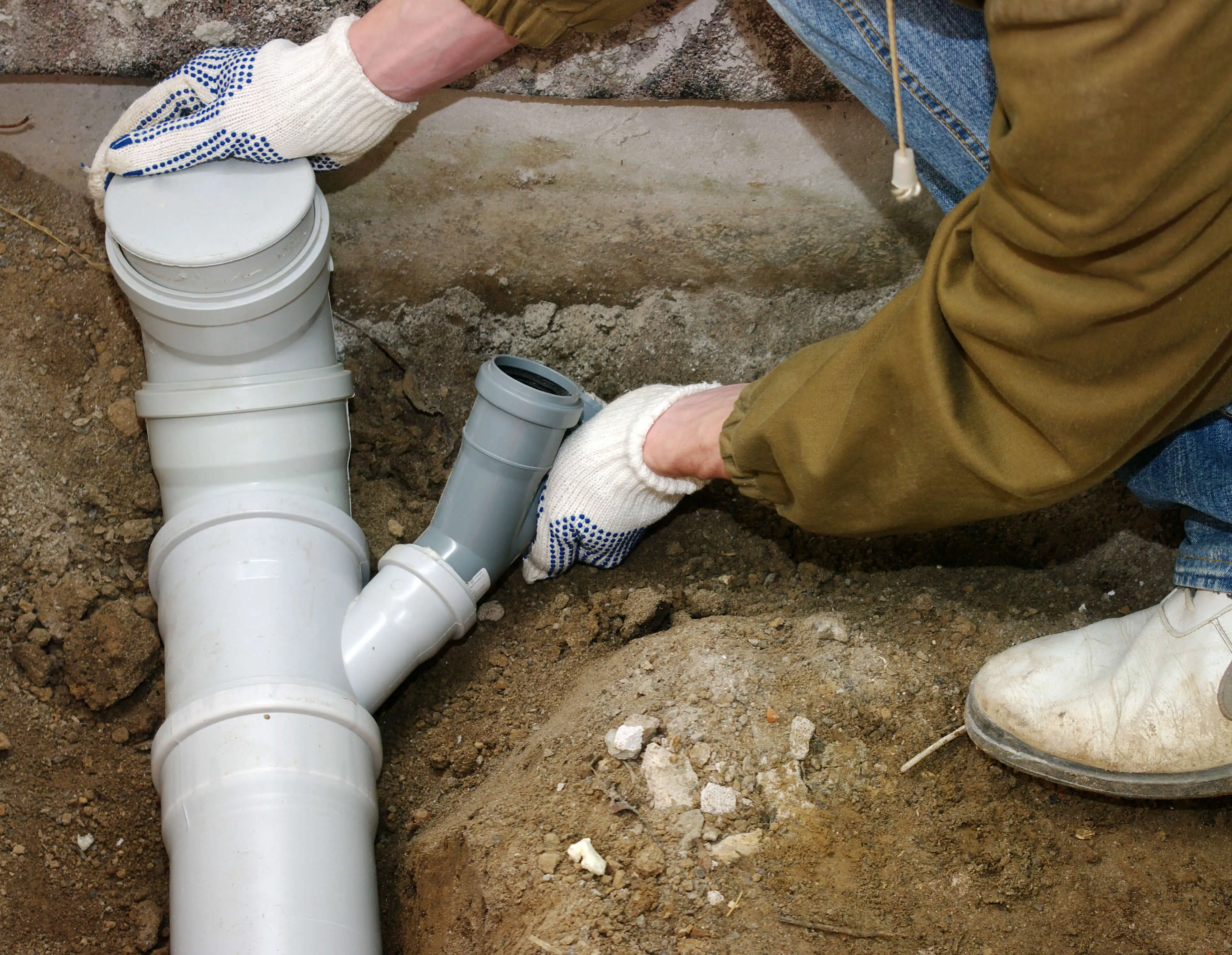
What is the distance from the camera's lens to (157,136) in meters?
1.27

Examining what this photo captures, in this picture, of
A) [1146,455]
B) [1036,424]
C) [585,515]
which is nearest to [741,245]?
[585,515]

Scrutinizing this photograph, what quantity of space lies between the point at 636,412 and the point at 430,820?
61 centimetres

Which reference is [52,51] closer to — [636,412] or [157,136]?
[157,136]

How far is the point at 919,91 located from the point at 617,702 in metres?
0.82

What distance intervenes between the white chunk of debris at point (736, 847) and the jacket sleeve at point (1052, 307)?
36cm

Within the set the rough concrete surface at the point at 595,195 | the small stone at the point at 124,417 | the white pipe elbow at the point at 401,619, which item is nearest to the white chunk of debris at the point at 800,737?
the white pipe elbow at the point at 401,619

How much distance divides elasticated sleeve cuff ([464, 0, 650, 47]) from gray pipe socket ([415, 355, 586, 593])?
43 cm

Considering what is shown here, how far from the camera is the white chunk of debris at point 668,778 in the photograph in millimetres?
1145

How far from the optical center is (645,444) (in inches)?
53.7

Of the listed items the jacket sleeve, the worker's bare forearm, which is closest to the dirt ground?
the jacket sleeve

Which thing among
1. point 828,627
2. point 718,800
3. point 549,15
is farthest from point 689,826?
point 549,15

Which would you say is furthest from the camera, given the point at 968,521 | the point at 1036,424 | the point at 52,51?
the point at 52,51

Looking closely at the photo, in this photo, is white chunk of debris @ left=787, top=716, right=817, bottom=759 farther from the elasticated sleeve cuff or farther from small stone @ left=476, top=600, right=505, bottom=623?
the elasticated sleeve cuff

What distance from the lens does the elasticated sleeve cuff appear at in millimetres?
1205
